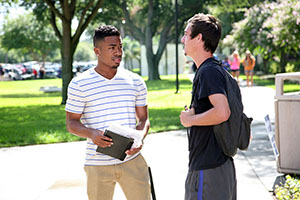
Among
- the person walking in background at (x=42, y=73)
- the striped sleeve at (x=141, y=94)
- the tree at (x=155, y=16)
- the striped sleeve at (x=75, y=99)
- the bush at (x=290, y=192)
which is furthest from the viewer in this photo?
the person walking in background at (x=42, y=73)

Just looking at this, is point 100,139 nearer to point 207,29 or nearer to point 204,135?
point 204,135

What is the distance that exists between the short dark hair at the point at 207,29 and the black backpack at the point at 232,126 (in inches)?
4.8

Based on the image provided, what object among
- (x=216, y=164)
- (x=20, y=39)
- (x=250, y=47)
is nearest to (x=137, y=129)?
(x=216, y=164)

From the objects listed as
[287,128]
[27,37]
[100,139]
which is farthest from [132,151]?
[27,37]

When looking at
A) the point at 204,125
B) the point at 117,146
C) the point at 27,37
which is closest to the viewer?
the point at 204,125

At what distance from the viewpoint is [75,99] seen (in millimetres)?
3666

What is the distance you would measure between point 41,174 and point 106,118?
382 centimetres

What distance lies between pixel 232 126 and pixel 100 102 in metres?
1.04

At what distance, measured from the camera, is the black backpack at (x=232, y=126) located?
302cm

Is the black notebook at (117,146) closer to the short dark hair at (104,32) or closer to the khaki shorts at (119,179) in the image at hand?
the khaki shorts at (119,179)

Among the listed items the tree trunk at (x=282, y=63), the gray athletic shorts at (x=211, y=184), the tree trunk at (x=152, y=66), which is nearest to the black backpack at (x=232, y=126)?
the gray athletic shorts at (x=211, y=184)

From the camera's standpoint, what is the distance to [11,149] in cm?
938

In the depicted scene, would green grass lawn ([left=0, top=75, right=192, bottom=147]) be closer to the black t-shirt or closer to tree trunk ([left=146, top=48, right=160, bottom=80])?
the black t-shirt

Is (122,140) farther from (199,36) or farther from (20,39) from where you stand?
(20,39)
